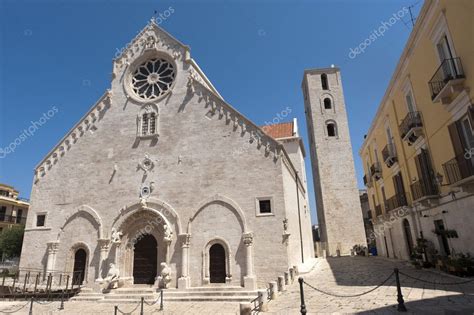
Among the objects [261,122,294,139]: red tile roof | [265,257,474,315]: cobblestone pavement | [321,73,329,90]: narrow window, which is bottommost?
[265,257,474,315]: cobblestone pavement

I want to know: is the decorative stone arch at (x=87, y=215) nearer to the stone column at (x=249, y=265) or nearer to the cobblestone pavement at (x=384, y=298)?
the stone column at (x=249, y=265)

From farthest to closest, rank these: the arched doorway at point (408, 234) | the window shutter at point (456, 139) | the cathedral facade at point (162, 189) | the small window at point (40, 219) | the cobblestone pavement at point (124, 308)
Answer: the small window at point (40, 219) < the arched doorway at point (408, 234) < the cathedral facade at point (162, 189) < the cobblestone pavement at point (124, 308) < the window shutter at point (456, 139)

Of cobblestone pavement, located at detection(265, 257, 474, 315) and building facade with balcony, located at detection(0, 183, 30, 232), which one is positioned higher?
building facade with balcony, located at detection(0, 183, 30, 232)

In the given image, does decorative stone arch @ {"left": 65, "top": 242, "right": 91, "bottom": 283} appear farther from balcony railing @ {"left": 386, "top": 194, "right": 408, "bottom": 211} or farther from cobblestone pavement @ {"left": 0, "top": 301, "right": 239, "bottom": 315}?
balcony railing @ {"left": 386, "top": 194, "right": 408, "bottom": 211}

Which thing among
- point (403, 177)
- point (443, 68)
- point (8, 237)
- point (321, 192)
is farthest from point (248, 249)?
point (8, 237)

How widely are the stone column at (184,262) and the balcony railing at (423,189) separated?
39.2 feet

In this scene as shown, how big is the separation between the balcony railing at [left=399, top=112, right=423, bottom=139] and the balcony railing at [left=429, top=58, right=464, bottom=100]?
7.41ft

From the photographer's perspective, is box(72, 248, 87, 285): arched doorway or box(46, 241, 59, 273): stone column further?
box(46, 241, 59, 273): stone column

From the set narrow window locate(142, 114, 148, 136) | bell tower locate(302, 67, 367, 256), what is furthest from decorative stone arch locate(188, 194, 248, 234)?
bell tower locate(302, 67, 367, 256)

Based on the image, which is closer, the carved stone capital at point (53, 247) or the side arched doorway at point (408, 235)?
the side arched doorway at point (408, 235)

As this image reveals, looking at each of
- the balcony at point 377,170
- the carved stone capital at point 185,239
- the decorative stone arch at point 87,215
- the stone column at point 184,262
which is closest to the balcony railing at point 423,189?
the balcony at point 377,170

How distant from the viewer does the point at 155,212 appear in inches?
685

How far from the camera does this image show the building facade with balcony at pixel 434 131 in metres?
10.9

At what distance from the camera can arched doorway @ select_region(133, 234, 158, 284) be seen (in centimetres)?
1720
